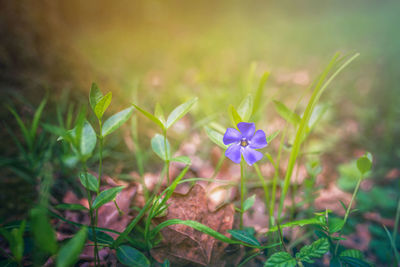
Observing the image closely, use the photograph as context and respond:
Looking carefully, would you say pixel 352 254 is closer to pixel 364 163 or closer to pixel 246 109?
pixel 364 163

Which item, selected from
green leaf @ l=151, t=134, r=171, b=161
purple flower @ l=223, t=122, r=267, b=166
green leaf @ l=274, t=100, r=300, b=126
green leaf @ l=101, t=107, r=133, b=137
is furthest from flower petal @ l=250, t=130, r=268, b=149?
green leaf @ l=101, t=107, r=133, b=137

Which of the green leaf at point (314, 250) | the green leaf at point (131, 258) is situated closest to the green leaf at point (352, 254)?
the green leaf at point (314, 250)

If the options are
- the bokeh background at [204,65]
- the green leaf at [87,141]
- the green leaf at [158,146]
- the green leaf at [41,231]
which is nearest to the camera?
the green leaf at [41,231]

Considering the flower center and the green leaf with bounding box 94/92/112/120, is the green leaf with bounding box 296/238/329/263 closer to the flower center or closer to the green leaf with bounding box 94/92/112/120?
the flower center

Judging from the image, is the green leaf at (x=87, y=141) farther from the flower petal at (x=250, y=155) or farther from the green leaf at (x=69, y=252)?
the flower petal at (x=250, y=155)

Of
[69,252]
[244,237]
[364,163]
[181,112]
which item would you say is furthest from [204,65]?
[69,252]
